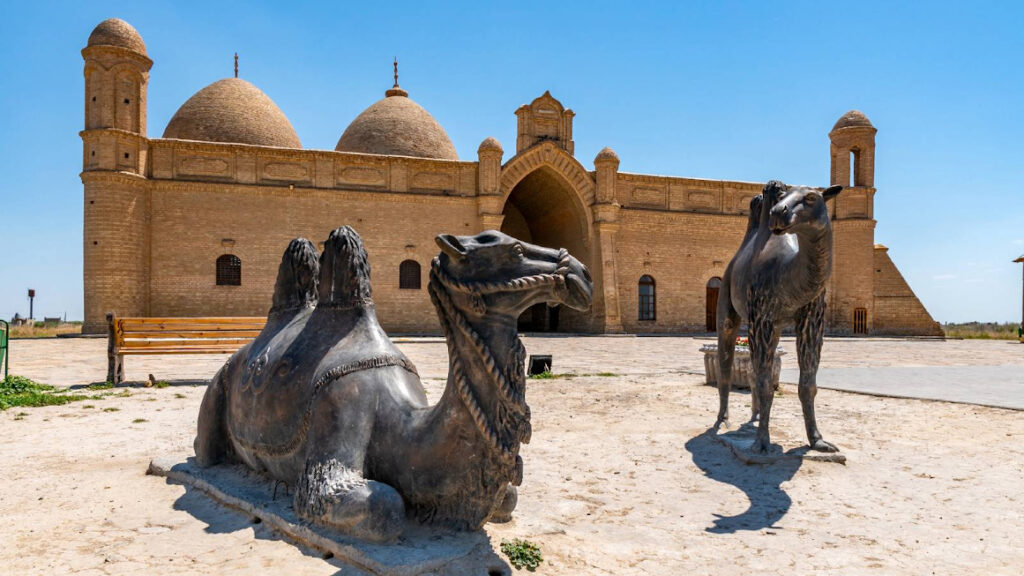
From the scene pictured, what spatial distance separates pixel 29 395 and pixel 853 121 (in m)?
31.9

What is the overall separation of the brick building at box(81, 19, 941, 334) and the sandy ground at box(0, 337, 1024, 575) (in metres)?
17.4

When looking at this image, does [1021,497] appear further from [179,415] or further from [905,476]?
[179,415]

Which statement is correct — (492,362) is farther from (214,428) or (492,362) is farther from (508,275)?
(214,428)

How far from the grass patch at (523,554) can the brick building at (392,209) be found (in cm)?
2250

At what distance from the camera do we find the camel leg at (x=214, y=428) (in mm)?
3777

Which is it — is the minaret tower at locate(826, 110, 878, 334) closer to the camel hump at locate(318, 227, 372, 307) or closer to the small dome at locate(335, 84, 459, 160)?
the small dome at locate(335, 84, 459, 160)

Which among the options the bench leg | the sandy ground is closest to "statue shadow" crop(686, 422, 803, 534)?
the sandy ground

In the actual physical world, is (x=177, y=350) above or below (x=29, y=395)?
above

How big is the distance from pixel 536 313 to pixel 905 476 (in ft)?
88.2

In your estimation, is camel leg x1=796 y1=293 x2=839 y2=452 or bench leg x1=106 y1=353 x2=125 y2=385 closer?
camel leg x1=796 y1=293 x2=839 y2=452

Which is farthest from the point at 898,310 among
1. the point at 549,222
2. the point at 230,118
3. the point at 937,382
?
the point at 230,118

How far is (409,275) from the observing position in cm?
2570

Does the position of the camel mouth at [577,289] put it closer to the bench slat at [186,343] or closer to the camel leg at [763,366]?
the camel leg at [763,366]

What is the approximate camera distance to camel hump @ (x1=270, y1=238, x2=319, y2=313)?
148 inches
